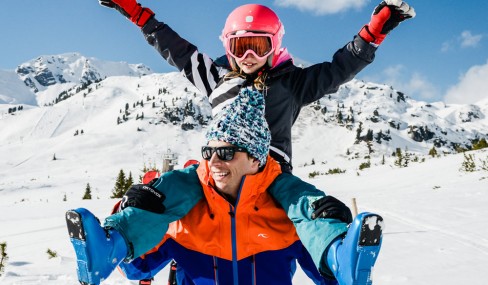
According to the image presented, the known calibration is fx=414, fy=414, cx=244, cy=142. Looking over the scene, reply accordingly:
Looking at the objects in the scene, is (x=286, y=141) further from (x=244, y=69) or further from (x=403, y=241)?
(x=403, y=241)

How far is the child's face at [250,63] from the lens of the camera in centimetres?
299

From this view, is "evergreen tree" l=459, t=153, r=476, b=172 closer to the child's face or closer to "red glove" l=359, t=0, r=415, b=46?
"red glove" l=359, t=0, r=415, b=46

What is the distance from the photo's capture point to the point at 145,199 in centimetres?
197

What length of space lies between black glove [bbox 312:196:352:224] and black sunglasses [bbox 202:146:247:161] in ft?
1.83

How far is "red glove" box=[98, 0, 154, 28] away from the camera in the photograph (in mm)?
3402

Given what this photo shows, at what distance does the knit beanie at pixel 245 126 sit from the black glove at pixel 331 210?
56cm

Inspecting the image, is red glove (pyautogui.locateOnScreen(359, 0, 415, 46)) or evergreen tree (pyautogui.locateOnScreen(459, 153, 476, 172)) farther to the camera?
evergreen tree (pyautogui.locateOnScreen(459, 153, 476, 172))

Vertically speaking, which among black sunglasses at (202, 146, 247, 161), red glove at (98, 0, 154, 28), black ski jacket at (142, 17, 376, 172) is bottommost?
black sunglasses at (202, 146, 247, 161)

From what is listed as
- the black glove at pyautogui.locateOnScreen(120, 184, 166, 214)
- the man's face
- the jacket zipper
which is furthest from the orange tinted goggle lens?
the black glove at pyautogui.locateOnScreen(120, 184, 166, 214)

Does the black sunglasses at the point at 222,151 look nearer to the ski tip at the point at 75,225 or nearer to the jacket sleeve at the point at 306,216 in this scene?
the jacket sleeve at the point at 306,216

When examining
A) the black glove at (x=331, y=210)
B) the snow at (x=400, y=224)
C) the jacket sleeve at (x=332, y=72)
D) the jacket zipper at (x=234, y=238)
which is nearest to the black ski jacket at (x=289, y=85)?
the jacket sleeve at (x=332, y=72)

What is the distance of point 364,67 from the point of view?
118 inches

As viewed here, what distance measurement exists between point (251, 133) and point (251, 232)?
0.54 m

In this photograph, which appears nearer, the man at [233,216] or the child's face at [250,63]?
the man at [233,216]
